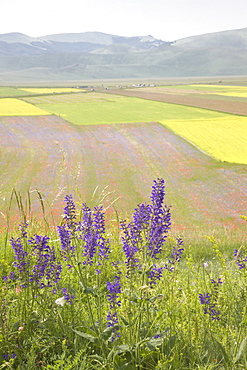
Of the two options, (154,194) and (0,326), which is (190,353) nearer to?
(154,194)

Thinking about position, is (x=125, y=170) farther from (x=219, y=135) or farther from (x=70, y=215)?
(x=70, y=215)

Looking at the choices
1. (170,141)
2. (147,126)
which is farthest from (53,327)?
(147,126)

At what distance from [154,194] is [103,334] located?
1704 millimetres

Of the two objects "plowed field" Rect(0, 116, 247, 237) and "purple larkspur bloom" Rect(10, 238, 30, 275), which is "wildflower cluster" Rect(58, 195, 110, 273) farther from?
"plowed field" Rect(0, 116, 247, 237)

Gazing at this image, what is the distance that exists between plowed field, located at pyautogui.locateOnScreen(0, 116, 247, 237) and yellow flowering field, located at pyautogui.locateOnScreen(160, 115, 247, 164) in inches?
69.7

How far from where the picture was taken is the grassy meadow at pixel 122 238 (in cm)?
426

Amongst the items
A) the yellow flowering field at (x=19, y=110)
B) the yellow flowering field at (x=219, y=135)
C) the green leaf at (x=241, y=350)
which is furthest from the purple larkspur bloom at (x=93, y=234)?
the yellow flowering field at (x=19, y=110)

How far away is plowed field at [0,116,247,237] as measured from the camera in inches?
1069

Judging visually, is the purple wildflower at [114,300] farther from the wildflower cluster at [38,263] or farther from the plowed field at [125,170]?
the plowed field at [125,170]

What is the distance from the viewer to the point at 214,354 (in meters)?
4.62

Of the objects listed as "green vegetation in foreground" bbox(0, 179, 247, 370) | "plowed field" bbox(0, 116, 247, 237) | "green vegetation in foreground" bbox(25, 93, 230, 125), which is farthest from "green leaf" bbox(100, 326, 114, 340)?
"green vegetation in foreground" bbox(25, 93, 230, 125)

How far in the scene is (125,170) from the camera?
125 feet

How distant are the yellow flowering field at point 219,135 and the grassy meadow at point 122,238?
255 millimetres

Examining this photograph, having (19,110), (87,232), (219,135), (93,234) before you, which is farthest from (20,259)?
(19,110)
